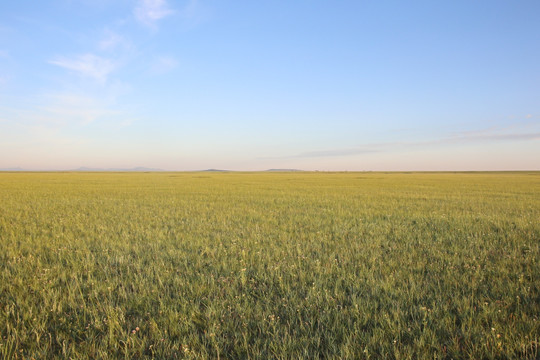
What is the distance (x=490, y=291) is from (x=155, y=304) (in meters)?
5.40

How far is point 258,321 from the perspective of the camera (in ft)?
11.9

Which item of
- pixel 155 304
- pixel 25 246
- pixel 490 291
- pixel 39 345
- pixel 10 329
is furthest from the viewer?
pixel 25 246

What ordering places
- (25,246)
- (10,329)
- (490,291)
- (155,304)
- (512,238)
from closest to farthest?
(10,329)
(155,304)
(490,291)
(25,246)
(512,238)

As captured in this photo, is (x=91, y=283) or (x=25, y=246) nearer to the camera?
(x=91, y=283)

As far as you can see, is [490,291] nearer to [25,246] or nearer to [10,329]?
[10,329]

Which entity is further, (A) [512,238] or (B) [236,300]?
(A) [512,238]

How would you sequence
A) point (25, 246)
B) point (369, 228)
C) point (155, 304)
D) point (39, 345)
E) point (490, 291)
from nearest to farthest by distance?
point (39, 345) → point (155, 304) → point (490, 291) → point (25, 246) → point (369, 228)

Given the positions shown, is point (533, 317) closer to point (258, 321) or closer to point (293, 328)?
point (293, 328)

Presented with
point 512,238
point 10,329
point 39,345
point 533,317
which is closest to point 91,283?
point 10,329

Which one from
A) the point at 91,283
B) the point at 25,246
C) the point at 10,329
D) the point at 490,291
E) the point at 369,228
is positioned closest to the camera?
the point at 10,329

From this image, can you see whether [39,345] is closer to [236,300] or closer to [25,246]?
[236,300]

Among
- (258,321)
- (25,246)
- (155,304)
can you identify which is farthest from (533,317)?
(25,246)

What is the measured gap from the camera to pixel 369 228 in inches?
386

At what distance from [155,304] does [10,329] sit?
1.72 metres
